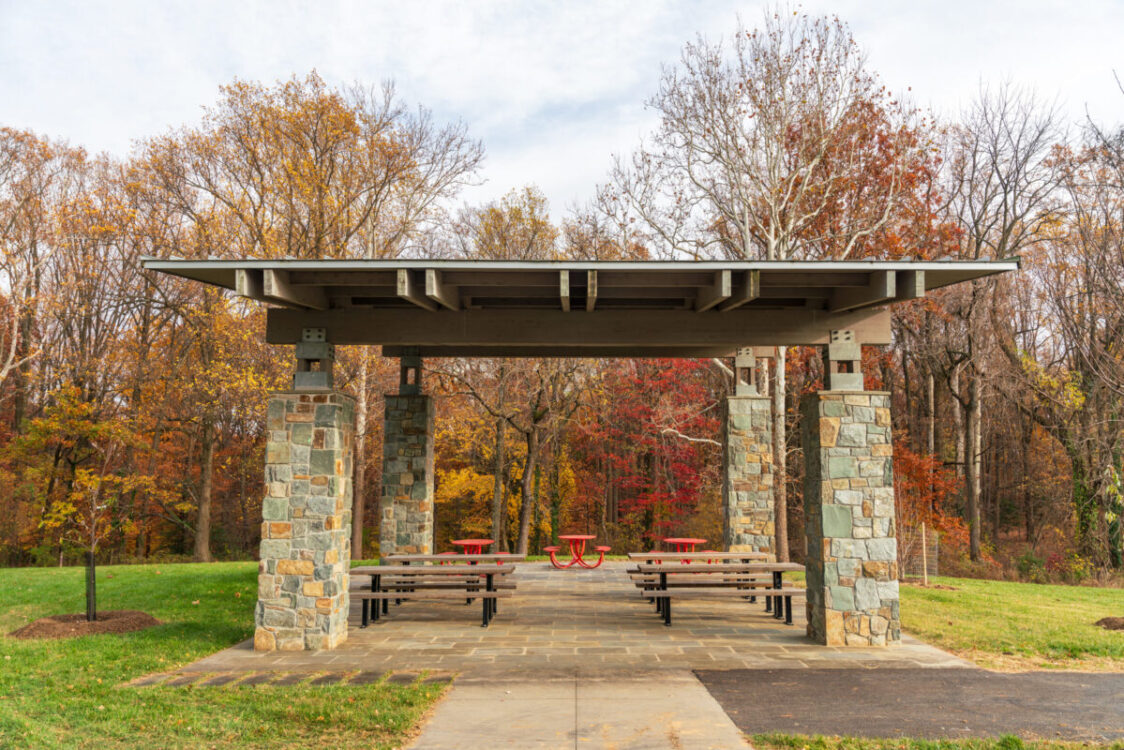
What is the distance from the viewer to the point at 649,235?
53.6ft

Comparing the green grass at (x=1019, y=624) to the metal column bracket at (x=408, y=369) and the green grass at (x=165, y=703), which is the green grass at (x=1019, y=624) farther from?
the metal column bracket at (x=408, y=369)

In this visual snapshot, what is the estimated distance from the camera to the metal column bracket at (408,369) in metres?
11.3

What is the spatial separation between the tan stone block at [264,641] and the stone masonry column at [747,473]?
22.1 feet

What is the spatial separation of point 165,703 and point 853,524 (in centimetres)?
597

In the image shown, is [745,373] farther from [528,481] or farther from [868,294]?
[528,481]

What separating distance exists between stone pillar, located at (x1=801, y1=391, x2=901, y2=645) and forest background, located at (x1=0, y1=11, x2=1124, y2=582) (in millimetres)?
6280

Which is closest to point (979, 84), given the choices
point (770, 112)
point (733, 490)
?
point (770, 112)

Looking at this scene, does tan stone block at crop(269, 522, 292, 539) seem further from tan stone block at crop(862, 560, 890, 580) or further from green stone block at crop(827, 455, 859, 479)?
tan stone block at crop(862, 560, 890, 580)

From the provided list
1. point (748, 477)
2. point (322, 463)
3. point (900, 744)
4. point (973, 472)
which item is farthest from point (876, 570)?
point (973, 472)

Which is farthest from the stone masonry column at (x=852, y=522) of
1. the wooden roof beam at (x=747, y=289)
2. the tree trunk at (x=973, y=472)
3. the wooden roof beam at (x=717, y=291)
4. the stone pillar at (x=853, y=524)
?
the tree trunk at (x=973, y=472)

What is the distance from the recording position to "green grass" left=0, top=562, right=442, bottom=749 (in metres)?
4.21

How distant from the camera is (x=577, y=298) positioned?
292 inches

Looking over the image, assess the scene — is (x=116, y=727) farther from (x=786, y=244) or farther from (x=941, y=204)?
(x=941, y=204)

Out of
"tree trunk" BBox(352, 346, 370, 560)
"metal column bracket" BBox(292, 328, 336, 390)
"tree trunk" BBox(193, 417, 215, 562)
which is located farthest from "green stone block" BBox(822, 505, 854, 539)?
"tree trunk" BBox(193, 417, 215, 562)
